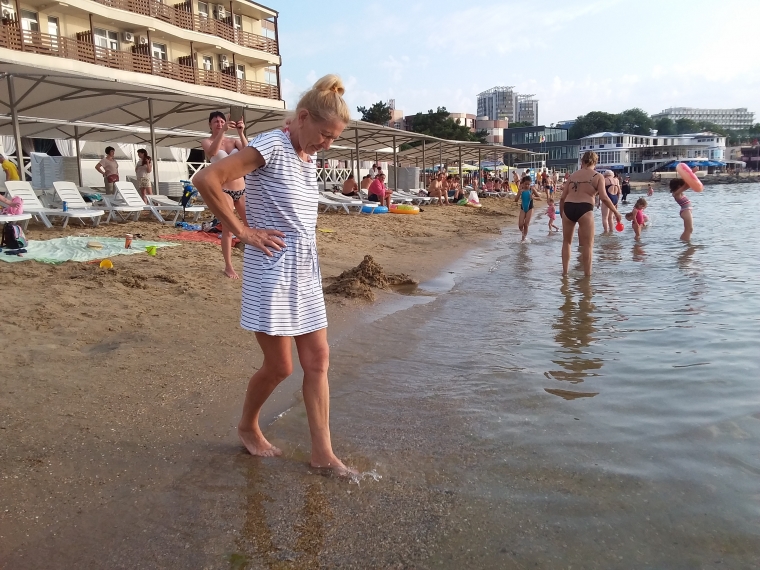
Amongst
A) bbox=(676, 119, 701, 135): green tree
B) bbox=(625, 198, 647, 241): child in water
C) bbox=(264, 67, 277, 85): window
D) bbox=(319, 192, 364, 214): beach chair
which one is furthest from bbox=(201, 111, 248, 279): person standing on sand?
bbox=(676, 119, 701, 135): green tree

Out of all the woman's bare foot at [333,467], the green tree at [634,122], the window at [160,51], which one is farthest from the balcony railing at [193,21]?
the green tree at [634,122]

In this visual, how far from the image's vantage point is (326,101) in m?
2.25

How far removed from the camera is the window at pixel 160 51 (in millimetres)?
27638

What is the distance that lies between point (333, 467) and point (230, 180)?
1301 mm

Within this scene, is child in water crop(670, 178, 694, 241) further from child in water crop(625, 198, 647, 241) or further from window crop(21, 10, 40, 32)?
window crop(21, 10, 40, 32)

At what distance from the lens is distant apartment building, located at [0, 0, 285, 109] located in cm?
2139

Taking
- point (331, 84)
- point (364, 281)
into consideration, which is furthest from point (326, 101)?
point (364, 281)

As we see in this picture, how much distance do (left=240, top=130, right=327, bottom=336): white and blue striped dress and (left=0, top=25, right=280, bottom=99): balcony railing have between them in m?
22.4

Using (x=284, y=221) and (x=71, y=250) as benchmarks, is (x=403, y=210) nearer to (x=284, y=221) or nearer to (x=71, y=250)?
(x=71, y=250)

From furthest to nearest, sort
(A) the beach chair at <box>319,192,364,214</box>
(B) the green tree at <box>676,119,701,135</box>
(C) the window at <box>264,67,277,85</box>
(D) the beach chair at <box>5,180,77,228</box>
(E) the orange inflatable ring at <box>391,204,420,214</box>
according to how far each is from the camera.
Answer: (B) the green tree at <box>676,119,701,135</box> < (C) the window at <box>264,67,277,85</box> < (E) the orange inflatable ring at <box>391,204,420,214</box> < (A) the beach chair at <box>319,192,364,214</box> < (D) the beach chair at <box>5,180,77,228</box>

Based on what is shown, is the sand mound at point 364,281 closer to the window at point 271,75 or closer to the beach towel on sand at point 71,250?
the beach towel on sand at point 71,250

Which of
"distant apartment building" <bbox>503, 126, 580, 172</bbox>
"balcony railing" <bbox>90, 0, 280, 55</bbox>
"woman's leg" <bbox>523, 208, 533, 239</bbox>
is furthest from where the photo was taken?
"distant apartment building" <bbox>503, 126, 580, 172</bbox>

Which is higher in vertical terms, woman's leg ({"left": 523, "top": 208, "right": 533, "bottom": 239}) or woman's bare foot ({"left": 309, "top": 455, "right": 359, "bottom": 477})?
woman's leg ({"left": 523, "top": 208, "right": 533, "bottom": 239})

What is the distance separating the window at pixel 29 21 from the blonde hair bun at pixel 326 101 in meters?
24.6
